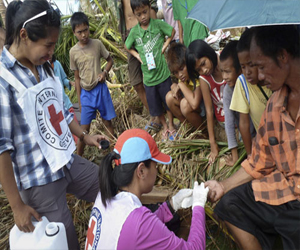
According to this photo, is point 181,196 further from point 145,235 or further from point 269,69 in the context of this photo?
point 269,69

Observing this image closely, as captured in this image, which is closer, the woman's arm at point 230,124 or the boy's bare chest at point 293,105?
the boy's bare chest at point 293,105

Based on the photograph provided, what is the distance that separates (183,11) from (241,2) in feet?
6.78

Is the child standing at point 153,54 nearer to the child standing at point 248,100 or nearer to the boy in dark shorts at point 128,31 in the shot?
the boy in dark shorts at point 128,31

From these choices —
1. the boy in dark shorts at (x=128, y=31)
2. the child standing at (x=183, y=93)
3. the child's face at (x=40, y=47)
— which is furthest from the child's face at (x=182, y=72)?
the child's face at (x=40, y=47)

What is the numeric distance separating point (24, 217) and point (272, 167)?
1509mm

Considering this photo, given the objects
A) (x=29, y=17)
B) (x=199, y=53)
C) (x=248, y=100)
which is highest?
(x=29, y=17)

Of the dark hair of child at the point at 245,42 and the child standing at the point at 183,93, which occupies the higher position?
the dark hair of child at the point at 245,42

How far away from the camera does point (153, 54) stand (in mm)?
3520

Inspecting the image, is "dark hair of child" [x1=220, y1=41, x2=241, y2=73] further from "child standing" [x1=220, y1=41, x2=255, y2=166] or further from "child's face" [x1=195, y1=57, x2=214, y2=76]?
"child's face" [x1=195, y1=57, x2=214, y2=76]

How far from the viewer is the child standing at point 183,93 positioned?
2928 mm

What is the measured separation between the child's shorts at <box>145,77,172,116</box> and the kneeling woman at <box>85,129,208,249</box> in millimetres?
1901

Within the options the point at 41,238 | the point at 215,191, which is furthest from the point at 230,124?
the point at 41,238

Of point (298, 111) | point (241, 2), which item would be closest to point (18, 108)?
point (241, 2)

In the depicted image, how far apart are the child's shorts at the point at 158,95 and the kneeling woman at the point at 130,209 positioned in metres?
1.90
